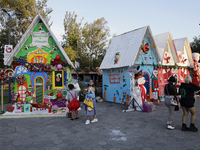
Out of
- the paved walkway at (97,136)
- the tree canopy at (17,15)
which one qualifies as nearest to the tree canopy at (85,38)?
the tree canopy at (17,15)

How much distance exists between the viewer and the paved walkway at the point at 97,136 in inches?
162

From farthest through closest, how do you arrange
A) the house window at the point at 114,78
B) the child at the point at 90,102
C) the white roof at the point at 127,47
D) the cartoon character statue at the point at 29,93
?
the house window at the point at 114,78 < the white roof at the point at 127,47 < the cartoon character statue at the point at 29,93 < the child at the point at 90,102

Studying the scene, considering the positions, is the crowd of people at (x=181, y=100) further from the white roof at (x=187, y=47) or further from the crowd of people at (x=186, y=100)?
the white roof at (x=187, y=47)

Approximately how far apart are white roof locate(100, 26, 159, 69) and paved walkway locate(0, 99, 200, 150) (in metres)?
5.24

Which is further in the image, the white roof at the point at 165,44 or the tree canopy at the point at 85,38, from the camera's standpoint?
the tree canopy at the point at 85,38

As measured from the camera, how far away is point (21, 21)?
64.2ft

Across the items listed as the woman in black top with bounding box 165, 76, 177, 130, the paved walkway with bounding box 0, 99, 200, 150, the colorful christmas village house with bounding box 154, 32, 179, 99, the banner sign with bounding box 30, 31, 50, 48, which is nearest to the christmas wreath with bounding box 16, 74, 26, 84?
the banner sign with bounding box 30, 31, 50, 48

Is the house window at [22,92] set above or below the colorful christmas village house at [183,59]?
below

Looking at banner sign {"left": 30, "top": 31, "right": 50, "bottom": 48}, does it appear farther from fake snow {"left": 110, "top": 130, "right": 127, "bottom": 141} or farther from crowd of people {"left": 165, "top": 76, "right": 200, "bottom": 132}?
crowd of people {"left": 165, "top": 76, "right": 200, "bottom": 132}

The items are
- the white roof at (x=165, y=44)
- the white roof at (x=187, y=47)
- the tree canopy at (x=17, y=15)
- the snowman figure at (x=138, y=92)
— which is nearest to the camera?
the snowman figure at (x=138, y=92)

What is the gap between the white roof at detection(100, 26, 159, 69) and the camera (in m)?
10.7

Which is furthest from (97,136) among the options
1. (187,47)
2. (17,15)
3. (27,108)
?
(17,15)

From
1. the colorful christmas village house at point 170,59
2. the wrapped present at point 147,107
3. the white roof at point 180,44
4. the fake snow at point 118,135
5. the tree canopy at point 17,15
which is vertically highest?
the tree canopy at point 17,15

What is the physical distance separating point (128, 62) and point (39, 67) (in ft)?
18.8
